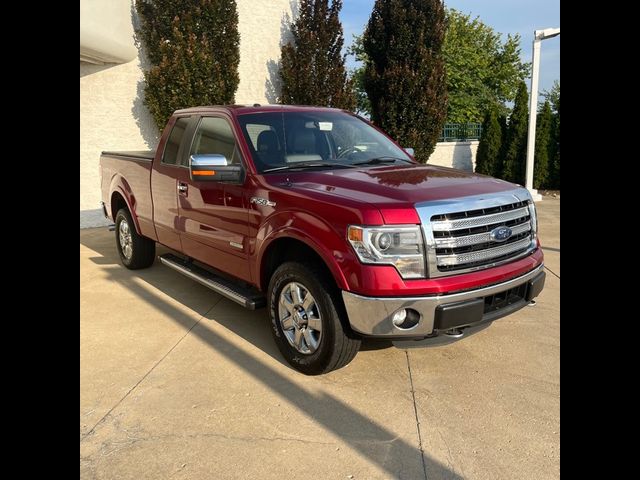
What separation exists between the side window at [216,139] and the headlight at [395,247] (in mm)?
1639

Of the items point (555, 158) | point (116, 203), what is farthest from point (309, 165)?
point (555, 158)

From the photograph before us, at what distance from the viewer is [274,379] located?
3.61m

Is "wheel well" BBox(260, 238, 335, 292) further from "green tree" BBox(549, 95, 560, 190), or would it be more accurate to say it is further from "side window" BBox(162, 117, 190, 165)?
"green tree" BBox(549, 95, 560, 190)

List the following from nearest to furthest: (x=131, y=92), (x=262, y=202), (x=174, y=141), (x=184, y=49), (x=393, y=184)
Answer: (x=393, y=184) < (x=262, y=202) < (x=174, y=141) < (x=184, y=49) < (x=131, y=92)

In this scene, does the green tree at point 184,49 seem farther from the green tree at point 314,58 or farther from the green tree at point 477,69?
the green tree at point 477,69

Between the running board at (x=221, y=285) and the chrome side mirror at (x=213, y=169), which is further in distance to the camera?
the running board at (x=221, y=285)

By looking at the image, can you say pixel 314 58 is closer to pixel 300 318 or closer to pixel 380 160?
pixel 380 160

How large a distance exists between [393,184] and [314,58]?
8.57m

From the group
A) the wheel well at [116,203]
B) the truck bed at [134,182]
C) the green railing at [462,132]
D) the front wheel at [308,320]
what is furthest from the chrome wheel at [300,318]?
the green railing at [462,132]

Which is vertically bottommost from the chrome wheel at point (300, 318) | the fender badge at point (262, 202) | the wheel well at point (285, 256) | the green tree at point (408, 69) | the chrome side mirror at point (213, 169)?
the chrome wheel at point (300, 318)

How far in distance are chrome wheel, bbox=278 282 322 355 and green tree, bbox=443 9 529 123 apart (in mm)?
20333

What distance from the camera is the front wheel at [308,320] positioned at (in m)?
3.32
